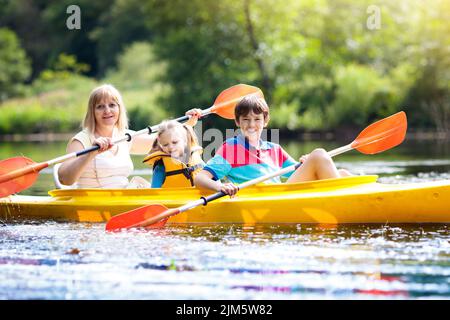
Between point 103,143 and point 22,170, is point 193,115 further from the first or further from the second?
point 22,170

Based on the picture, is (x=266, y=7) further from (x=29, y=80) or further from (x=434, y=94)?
(x=29, y=80)

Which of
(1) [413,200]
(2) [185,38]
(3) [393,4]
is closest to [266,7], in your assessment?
(2) [185,38]

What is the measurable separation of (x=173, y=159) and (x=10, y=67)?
29.3 meters

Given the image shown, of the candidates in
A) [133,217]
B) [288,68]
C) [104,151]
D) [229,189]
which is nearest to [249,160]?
[229,189]

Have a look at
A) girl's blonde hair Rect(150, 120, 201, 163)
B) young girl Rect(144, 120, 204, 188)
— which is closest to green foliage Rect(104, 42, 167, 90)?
girl's blonde hair Rect(150, 120, 201, 163)

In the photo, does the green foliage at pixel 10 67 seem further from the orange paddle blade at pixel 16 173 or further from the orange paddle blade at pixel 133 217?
the orange paddle blade at pixel 133 217

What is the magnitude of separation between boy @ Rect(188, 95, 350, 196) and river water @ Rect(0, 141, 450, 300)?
33 cm

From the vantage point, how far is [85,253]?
15.8ft

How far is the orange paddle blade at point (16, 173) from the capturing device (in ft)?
20.2

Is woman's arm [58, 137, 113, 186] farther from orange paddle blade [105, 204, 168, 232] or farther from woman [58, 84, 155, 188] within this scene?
orange paddle blade [105, 204, 168, 232]

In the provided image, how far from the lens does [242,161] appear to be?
19.4 feet

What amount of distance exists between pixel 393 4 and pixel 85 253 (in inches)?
1142

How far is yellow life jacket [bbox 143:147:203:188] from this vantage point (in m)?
6.15

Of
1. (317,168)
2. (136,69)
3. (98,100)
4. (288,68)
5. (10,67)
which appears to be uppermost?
(10,67)
